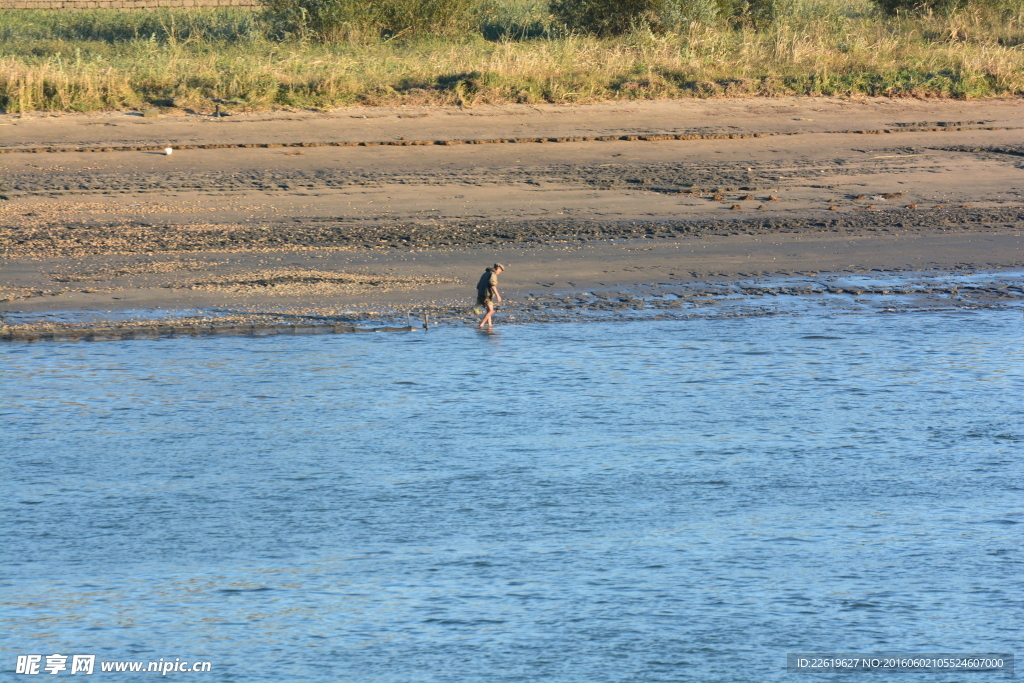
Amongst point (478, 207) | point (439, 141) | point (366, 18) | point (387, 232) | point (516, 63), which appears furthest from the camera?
point (366, 18)

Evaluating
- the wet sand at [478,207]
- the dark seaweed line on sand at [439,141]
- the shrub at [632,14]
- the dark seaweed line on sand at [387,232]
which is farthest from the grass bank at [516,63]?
the dark seaweed line on sand at [387,232]

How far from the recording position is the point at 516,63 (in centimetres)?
2273

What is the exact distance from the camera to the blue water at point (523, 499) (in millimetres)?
7906

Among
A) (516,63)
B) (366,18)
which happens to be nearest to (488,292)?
(516,63)

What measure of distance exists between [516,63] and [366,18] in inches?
229

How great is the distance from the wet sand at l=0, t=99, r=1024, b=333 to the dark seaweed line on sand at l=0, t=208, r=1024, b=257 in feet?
0.13

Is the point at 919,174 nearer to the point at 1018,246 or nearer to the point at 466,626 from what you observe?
the point at 1018,246

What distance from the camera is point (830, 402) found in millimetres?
12000

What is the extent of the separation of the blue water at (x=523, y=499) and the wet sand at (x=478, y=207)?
1256mm

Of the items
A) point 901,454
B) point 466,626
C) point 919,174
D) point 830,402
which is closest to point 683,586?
point 466,626

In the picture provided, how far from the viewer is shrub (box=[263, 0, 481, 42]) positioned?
26.8 meters

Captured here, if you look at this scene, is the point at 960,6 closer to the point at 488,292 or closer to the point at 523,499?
the point at 488,292

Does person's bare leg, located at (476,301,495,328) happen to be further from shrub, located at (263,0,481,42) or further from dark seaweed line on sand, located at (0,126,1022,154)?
shrub, located at (263,0,481,42)

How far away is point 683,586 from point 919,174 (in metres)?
12.3
